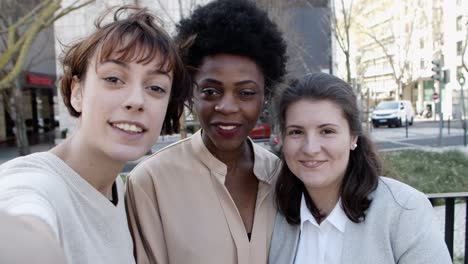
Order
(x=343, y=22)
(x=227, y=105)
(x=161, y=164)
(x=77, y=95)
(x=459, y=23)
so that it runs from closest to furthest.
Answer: (x=77, y=95) < (x=161, y=164) < (x=227, y=105) < (x=343, y=22) < (x=459, y=23)

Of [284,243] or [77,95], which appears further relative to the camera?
[284,243]

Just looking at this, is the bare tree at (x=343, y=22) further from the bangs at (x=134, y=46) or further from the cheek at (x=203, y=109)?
the bangs at (x=134, y=46)

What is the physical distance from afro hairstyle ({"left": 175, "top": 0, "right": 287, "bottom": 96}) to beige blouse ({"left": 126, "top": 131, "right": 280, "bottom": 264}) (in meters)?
0.60

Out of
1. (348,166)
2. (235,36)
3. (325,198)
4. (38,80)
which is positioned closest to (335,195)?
(325,198)

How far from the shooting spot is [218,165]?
210 cm

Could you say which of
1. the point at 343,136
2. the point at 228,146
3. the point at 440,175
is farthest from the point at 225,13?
the point at 440,175

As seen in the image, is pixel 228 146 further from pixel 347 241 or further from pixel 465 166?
pixel 465 166

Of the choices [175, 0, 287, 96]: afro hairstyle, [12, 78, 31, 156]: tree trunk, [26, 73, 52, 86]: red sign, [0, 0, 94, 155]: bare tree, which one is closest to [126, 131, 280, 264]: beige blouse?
[175, 0, 287, 96]: afro hairstyle

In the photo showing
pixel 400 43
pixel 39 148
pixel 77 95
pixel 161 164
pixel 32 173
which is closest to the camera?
pixel 32 173

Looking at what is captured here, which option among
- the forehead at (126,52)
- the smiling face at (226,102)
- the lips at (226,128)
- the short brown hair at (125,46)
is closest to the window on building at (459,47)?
the smiling face at (226,102)

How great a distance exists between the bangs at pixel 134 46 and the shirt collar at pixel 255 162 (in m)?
0.62

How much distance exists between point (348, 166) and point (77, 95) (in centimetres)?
124

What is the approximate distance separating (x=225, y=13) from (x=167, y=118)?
83 cm

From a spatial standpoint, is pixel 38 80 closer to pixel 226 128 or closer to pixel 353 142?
pixel 226 128
